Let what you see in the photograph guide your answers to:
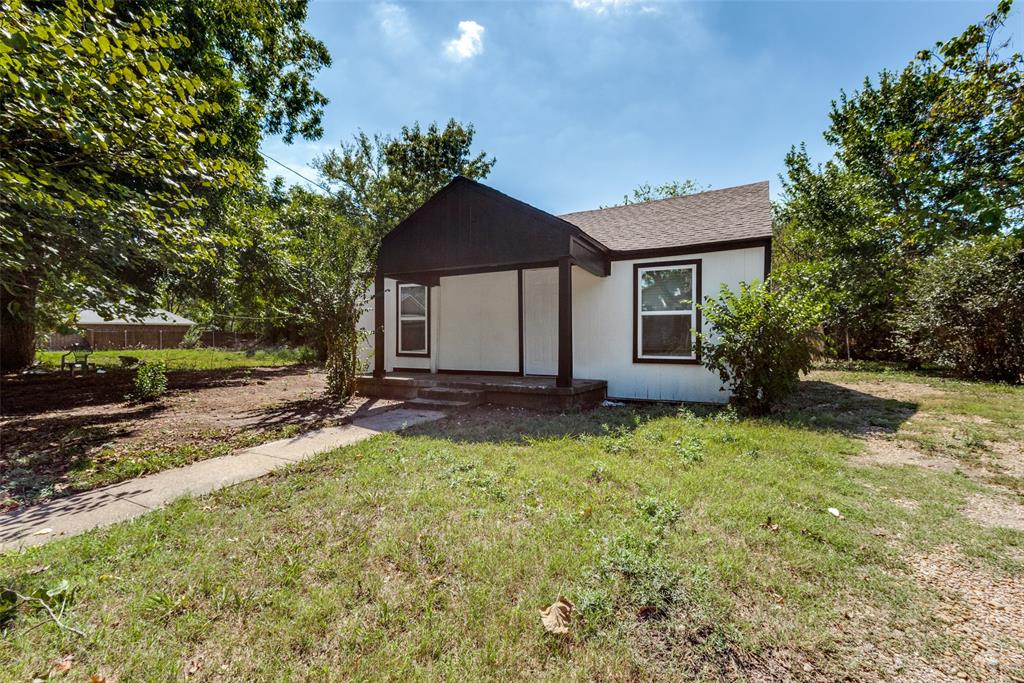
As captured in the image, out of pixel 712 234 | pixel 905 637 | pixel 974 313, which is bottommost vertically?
pixel 905 637

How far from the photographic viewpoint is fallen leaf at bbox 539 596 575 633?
189 cm

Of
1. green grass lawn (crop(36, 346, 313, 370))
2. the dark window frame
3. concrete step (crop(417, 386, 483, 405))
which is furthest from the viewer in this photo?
green grass lawn (crop(36, 346, 313, 370))

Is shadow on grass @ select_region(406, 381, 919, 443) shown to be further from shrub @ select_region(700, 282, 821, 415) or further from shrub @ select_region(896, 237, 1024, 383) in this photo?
shrub @ select_region(896, 237, 1024, 383)

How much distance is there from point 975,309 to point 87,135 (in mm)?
16140

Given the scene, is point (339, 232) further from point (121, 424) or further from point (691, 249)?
point (691, 249)

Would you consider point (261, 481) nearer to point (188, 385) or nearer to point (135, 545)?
point (135, 545)

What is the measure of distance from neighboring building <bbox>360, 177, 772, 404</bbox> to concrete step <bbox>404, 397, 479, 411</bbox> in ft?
3.17

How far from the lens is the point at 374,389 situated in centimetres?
845

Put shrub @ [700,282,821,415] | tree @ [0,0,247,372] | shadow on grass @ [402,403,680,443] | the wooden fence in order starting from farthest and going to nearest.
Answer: the wooden fence → shrub @ [700,282,821,415] → shadow on grass @ [402,403,680,443] → tree @ [0,0,247,372]

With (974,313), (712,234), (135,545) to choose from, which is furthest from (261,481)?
(974,313)

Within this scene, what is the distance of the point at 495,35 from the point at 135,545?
1037 cm

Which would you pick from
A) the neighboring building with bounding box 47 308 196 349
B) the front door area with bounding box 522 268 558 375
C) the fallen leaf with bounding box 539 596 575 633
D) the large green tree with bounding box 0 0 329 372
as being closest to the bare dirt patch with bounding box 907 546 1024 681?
the fallen leaf with bounding box 539 596 575 633

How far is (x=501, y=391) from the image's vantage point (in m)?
7.48

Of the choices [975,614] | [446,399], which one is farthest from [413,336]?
[975,614]
